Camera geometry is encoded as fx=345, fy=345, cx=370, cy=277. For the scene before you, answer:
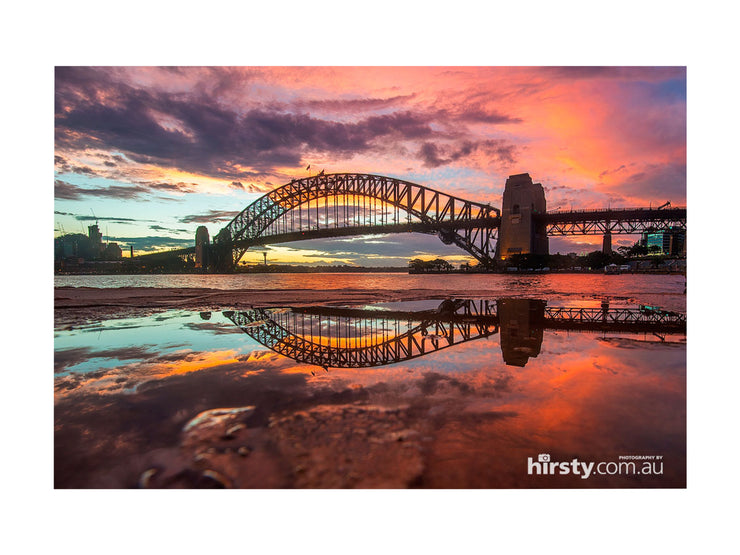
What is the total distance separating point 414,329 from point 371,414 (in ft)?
11.6

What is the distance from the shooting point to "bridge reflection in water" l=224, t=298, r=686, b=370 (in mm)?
4336

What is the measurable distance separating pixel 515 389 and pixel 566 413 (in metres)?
0.48

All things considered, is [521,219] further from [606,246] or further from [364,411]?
[364,411]

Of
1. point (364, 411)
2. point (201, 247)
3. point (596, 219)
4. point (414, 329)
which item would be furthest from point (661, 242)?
point (201, 247)

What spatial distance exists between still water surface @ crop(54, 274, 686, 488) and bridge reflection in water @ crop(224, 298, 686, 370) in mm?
73

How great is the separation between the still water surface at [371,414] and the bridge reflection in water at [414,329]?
7cm

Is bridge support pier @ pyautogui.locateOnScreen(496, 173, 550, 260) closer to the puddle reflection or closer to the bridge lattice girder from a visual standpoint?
the bridge lattice girder

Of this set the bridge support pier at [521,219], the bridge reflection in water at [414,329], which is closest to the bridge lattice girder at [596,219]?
the bridge support pier at [521,219]

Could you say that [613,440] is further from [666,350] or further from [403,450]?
[666,350]

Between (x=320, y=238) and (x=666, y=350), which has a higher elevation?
(x=320, y=238)

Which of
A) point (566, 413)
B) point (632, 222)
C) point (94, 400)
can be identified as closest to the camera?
point (566, 413)

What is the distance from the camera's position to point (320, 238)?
45938 mm

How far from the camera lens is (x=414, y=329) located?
6.01m

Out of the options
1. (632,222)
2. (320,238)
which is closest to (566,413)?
(320,238)
